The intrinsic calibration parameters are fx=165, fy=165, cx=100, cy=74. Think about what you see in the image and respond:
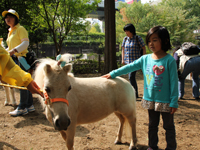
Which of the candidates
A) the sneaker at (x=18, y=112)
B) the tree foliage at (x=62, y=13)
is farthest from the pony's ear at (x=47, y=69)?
the tree foliage at (x=62, y=13)

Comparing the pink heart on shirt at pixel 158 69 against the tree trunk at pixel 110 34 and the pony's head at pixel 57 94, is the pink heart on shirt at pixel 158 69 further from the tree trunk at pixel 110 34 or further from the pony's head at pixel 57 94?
the tree trunk at pixel 110 34

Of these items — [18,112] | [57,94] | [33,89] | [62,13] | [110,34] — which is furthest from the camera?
[62,13]

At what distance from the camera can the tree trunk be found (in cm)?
709

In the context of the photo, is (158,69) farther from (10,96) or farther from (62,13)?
(62,13)

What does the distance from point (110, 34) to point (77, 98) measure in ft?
16.8

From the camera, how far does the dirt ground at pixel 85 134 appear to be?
322cm

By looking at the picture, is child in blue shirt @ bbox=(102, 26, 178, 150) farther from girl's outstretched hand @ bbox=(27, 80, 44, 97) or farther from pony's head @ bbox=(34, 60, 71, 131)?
girl's outstretched hand @ bbox=(27, 80, 44, 97)

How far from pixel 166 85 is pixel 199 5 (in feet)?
136

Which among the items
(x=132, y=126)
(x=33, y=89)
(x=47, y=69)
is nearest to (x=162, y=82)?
(x=132, y=126)

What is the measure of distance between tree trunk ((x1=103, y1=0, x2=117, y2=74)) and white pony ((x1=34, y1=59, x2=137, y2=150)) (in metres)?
4.19

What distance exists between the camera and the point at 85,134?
3.71 metres

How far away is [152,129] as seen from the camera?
2.77 m

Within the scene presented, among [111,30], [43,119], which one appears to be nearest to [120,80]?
[43,119]

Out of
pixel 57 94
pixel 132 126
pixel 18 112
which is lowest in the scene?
pixel 18 112
